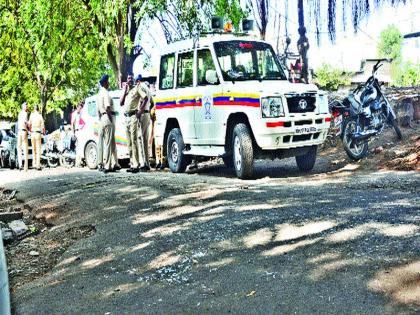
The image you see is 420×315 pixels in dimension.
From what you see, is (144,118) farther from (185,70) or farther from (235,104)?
(235,104)

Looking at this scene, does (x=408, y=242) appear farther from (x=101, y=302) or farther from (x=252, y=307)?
(x=101, y=302)

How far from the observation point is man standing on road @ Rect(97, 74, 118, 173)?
11641 mm

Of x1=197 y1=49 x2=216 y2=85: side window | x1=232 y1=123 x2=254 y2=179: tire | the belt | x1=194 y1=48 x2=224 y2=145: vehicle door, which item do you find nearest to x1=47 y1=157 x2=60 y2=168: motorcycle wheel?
the belt

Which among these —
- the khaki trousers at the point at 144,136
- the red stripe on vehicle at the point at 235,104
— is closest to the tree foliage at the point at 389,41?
the khaki trousers at the point at 144,136

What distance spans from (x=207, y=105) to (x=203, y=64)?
75 centimetres

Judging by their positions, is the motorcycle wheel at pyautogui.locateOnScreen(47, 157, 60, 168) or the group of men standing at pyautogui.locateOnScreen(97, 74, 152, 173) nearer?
the group of men standing at pyautogui.locateOnScreen(97, 74, 152, 173)

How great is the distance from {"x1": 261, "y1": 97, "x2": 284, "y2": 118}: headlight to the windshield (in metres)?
A: 0.88

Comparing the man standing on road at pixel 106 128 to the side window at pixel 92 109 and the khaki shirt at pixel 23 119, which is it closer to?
the side window at pixel 92 109

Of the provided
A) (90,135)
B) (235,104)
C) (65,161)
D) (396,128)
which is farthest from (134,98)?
(65,161)

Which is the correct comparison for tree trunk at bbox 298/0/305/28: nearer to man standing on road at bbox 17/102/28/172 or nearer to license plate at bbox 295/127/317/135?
license plate at bbox 295/127/317/135

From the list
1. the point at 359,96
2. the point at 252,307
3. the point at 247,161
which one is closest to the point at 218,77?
the point at 247,161

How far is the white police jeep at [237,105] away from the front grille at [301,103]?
2cm

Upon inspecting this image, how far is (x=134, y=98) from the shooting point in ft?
37.9

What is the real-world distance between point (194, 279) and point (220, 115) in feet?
19.4
